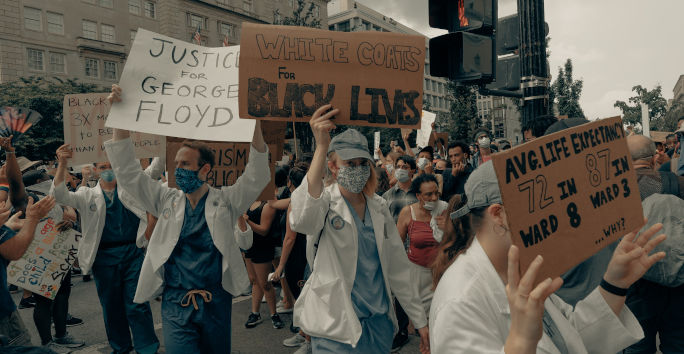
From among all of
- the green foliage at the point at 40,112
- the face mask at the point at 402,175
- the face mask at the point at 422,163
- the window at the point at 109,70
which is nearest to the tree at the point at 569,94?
the face mask at the point at 422,163

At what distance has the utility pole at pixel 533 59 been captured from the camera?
4340 mm

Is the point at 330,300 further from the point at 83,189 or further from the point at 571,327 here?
the point at 83,189

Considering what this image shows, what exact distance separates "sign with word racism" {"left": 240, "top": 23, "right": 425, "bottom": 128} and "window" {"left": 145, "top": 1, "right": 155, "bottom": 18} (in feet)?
162

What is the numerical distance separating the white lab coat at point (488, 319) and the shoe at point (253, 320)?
4652mm

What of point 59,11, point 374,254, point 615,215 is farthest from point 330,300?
point 59,11

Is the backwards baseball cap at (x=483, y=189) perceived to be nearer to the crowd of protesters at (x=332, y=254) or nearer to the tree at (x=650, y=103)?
the crowd of protesters at (x=332, y=254)

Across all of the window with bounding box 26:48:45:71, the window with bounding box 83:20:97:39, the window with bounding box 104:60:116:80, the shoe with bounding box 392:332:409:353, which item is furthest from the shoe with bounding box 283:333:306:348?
the window with bounding box 83:20:97:39

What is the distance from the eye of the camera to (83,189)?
4.92 meters

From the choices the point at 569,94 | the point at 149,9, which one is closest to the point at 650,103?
the point at 569,94

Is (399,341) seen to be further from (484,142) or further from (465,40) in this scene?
(484,142)

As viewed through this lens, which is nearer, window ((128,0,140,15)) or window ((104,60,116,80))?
window ((104,60,116,80))

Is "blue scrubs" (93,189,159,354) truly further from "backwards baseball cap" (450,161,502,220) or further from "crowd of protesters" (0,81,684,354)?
"backwards baseball cap" (450,161,502,220)

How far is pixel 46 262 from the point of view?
5.35 metres

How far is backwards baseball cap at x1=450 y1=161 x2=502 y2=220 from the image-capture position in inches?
65.0
